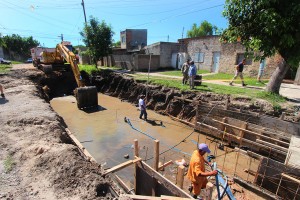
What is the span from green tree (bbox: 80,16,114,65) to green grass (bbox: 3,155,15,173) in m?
18.0

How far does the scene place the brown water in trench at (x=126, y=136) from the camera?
8.20 m

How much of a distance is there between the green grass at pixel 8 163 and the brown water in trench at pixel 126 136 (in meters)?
3.39

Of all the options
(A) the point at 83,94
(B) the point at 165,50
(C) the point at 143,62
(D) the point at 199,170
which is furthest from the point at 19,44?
(D) the point at 199,170

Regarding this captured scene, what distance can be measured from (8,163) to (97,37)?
733 inches

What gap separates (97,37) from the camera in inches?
840

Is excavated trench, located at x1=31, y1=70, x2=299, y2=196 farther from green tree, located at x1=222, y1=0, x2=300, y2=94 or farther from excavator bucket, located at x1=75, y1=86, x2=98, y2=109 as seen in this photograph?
green tree, located at x1=222, y1=0, x2=300, y2=94

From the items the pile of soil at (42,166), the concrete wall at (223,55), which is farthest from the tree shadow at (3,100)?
the concrete wall at (223,55)

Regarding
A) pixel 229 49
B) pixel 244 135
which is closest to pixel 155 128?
pixel 244 135

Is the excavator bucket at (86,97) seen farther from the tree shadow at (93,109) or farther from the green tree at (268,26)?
the green tree at (268,26)

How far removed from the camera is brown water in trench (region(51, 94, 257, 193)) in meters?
8.20

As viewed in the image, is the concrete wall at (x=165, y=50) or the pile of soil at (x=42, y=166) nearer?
the pile of soil at (x=42, y=166)

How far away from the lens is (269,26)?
7609mm

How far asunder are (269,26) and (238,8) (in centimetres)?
201

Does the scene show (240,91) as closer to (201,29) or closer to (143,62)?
(143,62)
